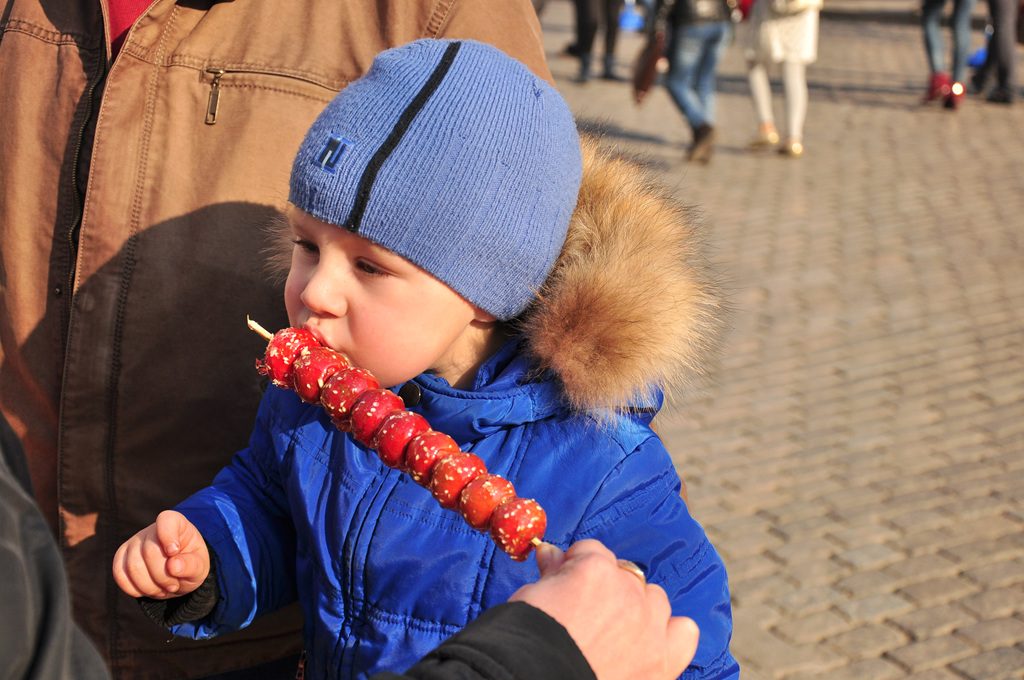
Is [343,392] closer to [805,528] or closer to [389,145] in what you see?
[389,145]

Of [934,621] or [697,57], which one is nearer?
[934,621]

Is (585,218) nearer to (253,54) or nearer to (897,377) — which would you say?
(253,54)

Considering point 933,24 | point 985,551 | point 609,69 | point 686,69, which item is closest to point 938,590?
point 985,551

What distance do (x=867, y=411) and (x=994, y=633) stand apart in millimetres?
1842

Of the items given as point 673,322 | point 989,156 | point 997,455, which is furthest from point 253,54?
point 989,156

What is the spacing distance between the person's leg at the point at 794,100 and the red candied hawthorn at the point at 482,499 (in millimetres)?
9083

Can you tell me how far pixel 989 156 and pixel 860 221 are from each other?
8.79ft

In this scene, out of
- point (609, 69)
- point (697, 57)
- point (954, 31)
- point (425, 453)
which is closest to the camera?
point (425, 453)

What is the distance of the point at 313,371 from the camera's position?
1.59m

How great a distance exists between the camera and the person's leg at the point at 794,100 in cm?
955

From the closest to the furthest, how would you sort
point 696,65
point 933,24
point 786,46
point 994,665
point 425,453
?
point 425,453 < point 994,665 < point 786,46 < point 696,65 < point 933,24

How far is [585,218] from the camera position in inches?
71.3

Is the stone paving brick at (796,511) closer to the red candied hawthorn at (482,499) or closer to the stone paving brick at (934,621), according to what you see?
the stone paving brick at (934,621)

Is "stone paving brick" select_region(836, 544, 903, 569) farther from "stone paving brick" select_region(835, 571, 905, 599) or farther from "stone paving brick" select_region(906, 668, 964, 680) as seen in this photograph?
"stone paving brick" select_region(906, 668, 964, 680)
